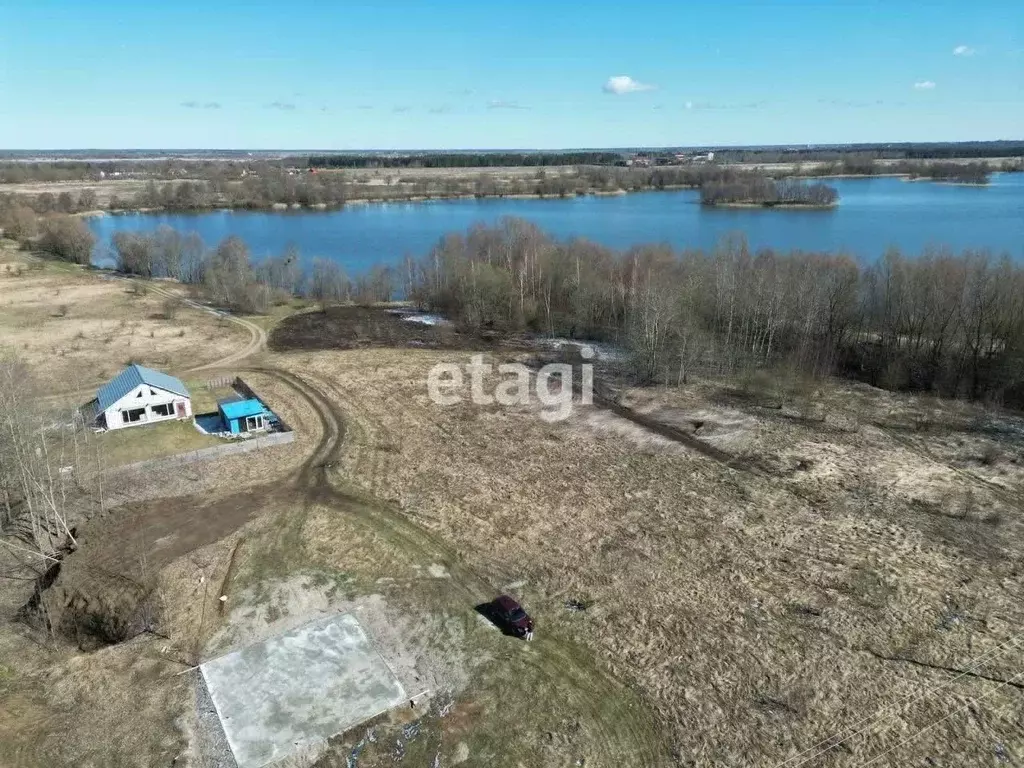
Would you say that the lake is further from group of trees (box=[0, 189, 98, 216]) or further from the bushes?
group of trees (box=[0, 189, 98, 216])

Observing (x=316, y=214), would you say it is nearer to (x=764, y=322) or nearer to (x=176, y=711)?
(x=764, y=322)

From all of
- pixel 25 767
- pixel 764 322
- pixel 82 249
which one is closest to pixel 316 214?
pixel 82 249

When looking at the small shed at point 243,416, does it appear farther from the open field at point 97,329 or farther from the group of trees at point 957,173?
the group of trees at point 957,173

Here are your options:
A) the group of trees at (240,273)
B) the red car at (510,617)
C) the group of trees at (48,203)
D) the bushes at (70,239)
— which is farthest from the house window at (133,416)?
the group of trees at (48,203)

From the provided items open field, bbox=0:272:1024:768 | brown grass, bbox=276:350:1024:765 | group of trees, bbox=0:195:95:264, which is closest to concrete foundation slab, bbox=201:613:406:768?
open field, bbox=0:272:1024:768

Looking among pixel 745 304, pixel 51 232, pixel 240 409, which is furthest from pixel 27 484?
pixel 51 232

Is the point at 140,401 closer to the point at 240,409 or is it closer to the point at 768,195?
the point at 240,409
